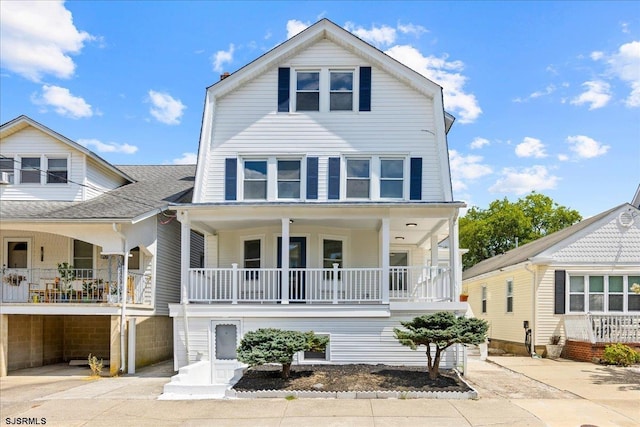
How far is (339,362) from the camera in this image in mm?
13516

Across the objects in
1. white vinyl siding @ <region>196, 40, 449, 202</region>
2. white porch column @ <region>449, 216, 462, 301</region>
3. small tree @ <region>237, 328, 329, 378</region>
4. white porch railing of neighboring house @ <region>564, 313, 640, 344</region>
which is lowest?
white porch railing of neighboring house @ <region>564, 313, 640, 344</region>

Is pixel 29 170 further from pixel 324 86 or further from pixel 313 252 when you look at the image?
pixel 324 86

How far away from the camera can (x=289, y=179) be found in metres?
15.6

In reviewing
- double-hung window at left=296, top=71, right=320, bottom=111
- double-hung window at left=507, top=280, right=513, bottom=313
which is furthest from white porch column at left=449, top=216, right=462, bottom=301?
double-hung window at left=507, top=280, right=513, bottom=313

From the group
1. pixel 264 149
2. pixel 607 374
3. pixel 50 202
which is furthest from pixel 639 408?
pixel 50 202

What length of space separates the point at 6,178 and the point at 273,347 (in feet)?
36.1

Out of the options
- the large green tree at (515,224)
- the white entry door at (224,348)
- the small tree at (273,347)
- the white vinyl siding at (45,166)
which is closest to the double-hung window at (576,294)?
the small tree at (273,347)

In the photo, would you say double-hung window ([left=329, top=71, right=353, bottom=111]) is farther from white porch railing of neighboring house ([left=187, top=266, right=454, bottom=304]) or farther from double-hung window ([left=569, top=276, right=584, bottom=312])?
double-hung window ([left=569, top=276, right=584, bottom=312])

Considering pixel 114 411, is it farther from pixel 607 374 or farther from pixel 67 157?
pixel 607 374

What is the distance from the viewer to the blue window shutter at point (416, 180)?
15.2 meters

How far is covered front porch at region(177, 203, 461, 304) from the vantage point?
548 inches

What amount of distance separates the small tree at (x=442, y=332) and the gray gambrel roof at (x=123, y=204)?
23.6 feet

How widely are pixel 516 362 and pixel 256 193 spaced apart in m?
9.74

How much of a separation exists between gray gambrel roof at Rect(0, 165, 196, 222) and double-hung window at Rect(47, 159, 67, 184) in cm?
74
